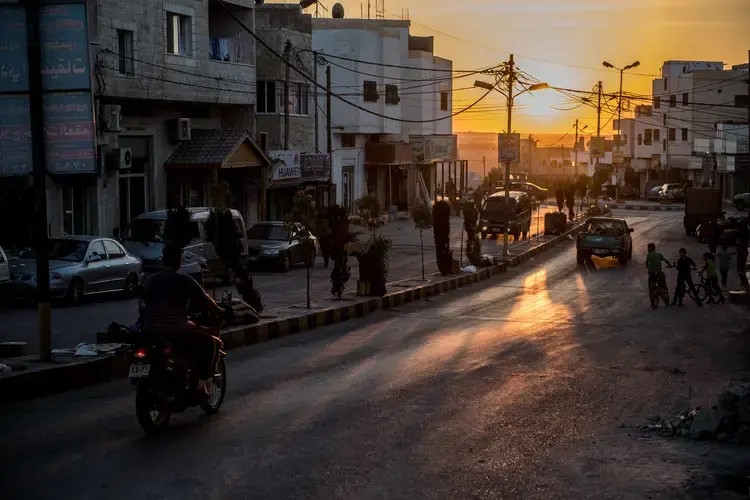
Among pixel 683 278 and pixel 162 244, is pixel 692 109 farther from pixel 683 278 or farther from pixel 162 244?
pixel 162 244

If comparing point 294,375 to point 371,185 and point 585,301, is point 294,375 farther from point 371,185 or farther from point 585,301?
point 371,185

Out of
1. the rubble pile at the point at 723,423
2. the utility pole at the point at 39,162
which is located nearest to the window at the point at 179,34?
the utility pole at the point at 39,162

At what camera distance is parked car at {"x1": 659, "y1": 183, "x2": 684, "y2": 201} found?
9381 centimetres

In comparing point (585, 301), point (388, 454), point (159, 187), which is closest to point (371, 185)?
point (159, 187)

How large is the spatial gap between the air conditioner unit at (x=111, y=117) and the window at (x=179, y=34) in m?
4.24

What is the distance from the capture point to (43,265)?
13.6 meters

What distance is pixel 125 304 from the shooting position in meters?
23.7

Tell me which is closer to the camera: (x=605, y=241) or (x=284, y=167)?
(x=605, y=241)

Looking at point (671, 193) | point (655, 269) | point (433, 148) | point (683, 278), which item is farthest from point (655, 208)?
point (655, 269)

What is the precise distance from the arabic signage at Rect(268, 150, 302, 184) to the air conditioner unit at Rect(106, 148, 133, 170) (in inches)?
404

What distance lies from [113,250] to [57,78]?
1144 cm

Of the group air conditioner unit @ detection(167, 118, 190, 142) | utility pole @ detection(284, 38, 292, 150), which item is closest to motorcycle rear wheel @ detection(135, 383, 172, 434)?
air conditioner unit @ detection(167, 118, 190, 142)

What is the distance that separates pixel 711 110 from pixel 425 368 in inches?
3692

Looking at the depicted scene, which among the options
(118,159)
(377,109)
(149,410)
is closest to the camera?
(149,410)
